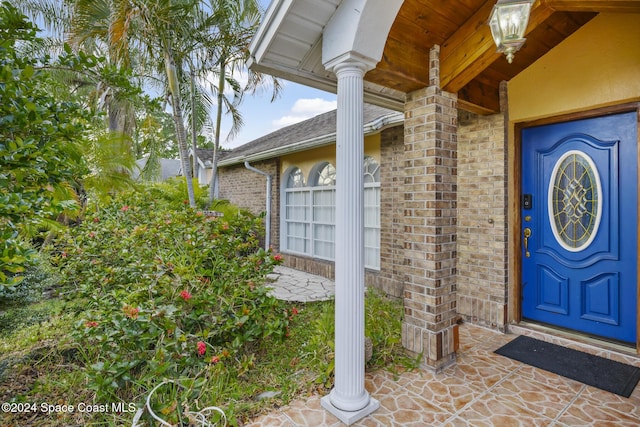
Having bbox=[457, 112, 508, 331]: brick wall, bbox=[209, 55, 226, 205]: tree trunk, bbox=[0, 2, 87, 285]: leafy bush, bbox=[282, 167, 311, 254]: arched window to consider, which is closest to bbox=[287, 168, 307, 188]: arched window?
bbox=[282, 167, 311, 254]: arched window

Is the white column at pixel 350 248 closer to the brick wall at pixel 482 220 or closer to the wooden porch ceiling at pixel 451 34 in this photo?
the wooden porch ceiling at pixel 451 34

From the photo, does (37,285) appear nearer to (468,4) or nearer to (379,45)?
(379,45)

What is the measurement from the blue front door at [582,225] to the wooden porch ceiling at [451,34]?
1.18 metres

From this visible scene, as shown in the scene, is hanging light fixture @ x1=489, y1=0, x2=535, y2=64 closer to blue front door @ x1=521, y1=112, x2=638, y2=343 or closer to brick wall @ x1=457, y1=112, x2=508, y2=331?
brick wall @ x1=457, y1=112, x2=508, y2=331

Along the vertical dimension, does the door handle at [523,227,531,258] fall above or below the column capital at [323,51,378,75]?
below

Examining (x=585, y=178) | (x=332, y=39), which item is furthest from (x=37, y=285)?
(x=585, y=178)

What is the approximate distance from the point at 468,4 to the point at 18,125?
3430 millimetres

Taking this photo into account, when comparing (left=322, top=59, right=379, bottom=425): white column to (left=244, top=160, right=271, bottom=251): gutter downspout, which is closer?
(left=322, top=59, right=379, bottom=425): white column

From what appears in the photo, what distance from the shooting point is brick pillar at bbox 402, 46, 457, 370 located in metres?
3.12

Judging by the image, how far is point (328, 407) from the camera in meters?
2.58

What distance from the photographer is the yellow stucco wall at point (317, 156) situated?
239 inches

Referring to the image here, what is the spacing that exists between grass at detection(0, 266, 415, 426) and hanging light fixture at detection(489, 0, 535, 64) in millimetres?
2798

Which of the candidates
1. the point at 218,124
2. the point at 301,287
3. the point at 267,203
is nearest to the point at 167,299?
the point at 301,287

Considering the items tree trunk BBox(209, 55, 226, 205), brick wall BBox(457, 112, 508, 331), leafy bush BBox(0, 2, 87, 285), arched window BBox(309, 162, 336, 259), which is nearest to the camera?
leafy bush BBox(0, 2, 87, 285)
